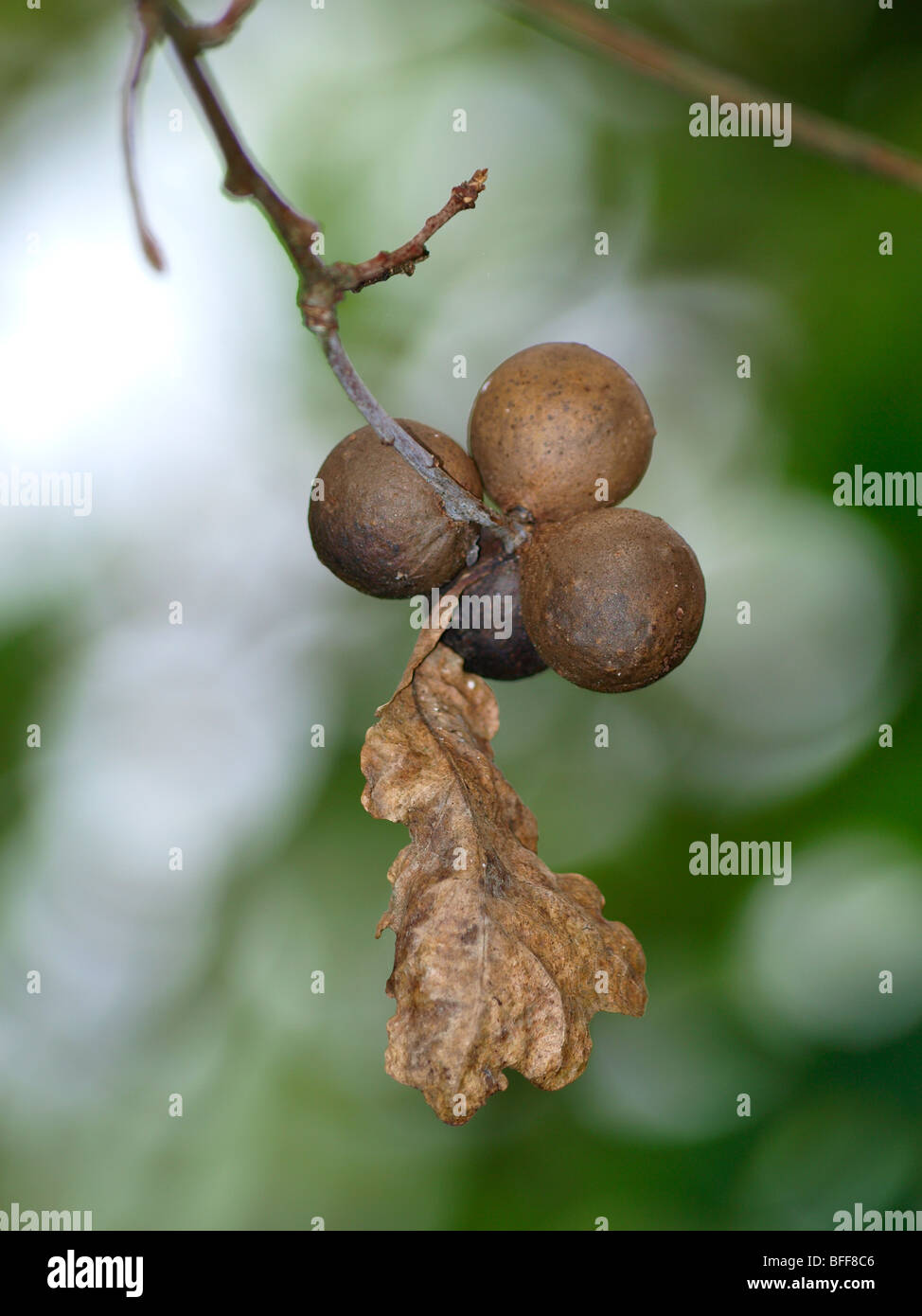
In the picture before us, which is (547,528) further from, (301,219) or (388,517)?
(301,219)

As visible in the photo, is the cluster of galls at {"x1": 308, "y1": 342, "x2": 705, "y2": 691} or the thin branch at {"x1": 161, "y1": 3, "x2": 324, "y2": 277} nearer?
the thin branch at {"x1": 161, "y1": 3, "x2": 324, "y2": 277}

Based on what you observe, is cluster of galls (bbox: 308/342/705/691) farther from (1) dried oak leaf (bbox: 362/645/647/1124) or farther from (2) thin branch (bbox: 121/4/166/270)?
(2) thin branch (bbox: 121/4/166/270)

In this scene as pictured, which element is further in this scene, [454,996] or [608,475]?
[608,475]

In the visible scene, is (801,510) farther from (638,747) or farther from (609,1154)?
(609,1154)

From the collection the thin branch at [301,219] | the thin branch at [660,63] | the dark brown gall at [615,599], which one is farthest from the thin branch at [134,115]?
the dark brown gall at [615,599]

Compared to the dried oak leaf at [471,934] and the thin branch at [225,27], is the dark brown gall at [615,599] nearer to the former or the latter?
the dried oak leaf at [471,934]

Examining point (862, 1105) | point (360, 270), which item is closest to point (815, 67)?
point (360, 270)

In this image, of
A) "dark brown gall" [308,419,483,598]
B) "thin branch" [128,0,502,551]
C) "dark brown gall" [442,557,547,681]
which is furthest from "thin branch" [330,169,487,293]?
"dark brown gall" [442,557,547,681]
